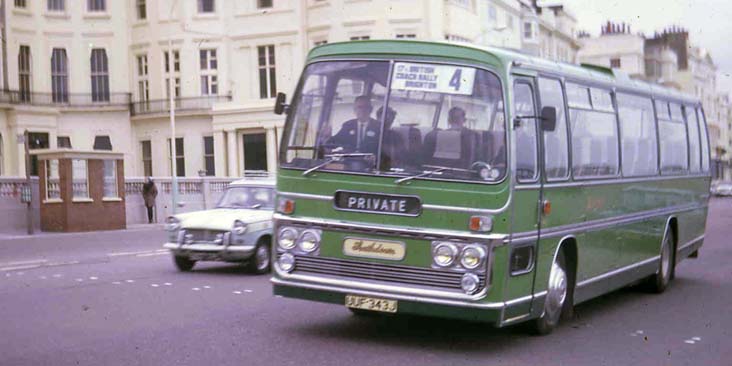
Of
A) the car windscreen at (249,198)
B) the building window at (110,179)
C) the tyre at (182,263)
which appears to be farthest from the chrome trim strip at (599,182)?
the building window at (110,179)

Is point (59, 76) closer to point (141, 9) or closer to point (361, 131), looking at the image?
point (141, 9)

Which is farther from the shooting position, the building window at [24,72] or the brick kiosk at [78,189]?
the building window at [24,72]

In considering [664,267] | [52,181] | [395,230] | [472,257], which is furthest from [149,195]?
[472,257]

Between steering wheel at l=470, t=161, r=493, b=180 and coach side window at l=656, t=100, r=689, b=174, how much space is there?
19.8 ft

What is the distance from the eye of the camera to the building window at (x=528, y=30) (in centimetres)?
7500

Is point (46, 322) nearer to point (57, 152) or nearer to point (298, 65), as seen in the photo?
point (57, 152)

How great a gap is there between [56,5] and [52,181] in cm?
2317

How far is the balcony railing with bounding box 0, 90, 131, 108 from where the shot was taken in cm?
5184

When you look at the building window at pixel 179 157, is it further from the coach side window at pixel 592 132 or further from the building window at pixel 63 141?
the coach side window at pixel 592 132

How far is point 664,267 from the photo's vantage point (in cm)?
1481

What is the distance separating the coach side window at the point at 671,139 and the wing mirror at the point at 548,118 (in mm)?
5168

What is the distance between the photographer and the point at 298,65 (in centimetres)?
5378

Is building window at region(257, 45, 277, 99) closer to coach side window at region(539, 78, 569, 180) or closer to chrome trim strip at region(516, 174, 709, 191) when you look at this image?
chrome trim strip at region(516, 174, 709, 191)

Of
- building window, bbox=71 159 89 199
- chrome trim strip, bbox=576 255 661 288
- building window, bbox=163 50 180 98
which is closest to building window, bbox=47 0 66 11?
building window, bbox=163 50 180 98
